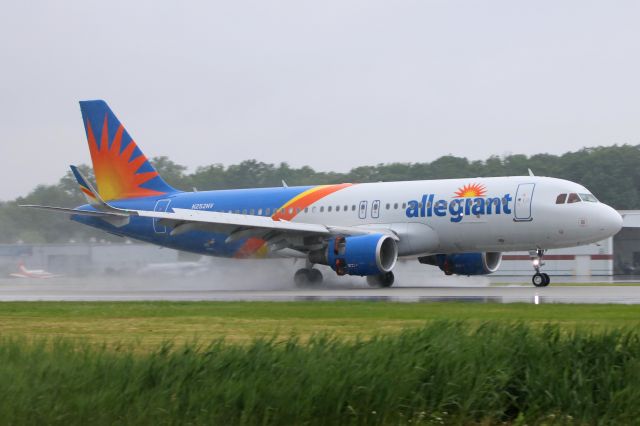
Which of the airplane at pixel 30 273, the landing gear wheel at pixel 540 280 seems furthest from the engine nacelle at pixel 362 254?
the airplane at pixel 30 273

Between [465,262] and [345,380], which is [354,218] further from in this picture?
[345,380]

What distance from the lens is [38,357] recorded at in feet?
38.5

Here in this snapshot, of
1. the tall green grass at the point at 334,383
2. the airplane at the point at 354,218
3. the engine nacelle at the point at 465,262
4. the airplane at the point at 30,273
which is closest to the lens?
the tall green grass at the point at 334,383

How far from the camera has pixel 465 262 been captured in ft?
128

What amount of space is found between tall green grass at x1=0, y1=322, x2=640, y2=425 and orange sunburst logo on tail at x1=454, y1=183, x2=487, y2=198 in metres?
23.3

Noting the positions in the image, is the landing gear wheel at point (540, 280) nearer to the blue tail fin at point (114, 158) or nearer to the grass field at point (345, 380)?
the blue tail fin at point (114, 158)

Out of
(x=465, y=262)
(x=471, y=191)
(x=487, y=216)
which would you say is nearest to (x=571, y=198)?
(x=487, y=216)

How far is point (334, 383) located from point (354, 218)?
28.3m

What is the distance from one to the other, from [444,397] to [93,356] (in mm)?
4012

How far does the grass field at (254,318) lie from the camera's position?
17.3m

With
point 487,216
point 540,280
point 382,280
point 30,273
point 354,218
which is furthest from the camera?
point 30,273

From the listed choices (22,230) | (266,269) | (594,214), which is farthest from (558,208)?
(22,230)

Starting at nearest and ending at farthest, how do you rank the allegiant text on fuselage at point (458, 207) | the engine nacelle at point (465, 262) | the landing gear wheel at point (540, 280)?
1. the allegiant text on fuselage at point (458, 207)
2. the landing gear wheel at point (540, 280)
3. the engine nacelle at point (465, 262)

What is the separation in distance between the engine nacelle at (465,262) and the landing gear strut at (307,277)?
13.6 ft
